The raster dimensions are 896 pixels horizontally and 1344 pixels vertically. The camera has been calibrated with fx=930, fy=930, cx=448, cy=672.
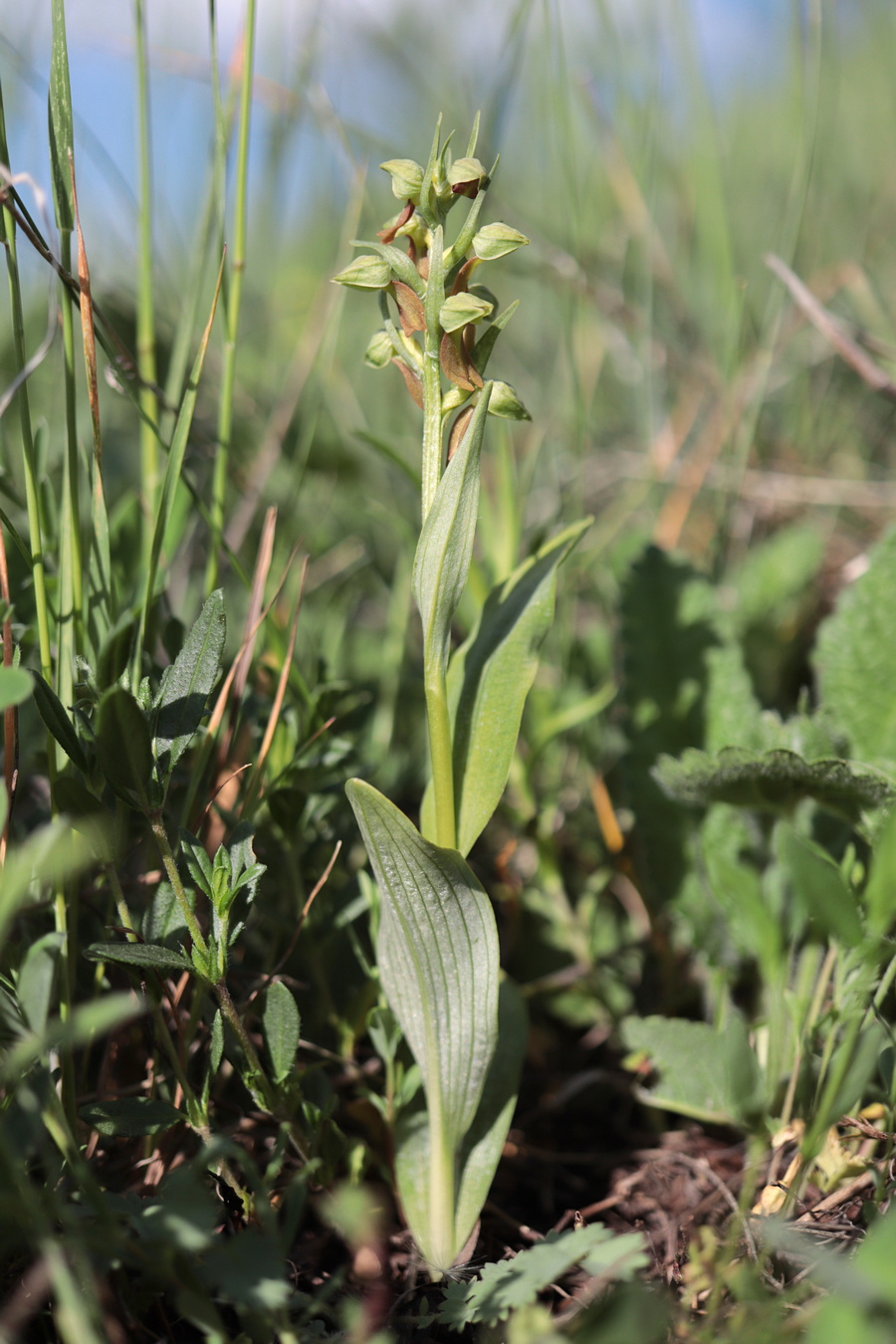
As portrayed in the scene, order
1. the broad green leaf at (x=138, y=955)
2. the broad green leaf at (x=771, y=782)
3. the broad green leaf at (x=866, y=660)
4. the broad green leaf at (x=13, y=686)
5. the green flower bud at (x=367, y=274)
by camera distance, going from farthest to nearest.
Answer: the broad green leaf at (x=866, y=660) < the broad green leaf at (x=771, y=782) < the green flower bud at (x=367, y=274) < the broad green leaf at (x=138, y=955) < the broad green leaf at (x=13, y=686)

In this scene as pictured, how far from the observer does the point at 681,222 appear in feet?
9.05

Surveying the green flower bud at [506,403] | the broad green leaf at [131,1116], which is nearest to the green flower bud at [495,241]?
the green flower bud at [506,403]

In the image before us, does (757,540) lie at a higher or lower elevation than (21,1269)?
higher

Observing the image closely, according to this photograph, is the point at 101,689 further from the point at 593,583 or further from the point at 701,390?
the point at 701,390

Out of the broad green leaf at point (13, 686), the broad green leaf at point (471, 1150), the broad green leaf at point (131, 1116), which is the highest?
the broad green leaf at point (13, 686)

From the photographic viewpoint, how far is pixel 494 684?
2.86 ft

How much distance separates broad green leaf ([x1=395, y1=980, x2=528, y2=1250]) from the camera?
0.86 m

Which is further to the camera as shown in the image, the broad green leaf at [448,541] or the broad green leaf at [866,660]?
the broad green leaf at [866,660]

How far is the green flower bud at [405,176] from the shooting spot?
765 mm

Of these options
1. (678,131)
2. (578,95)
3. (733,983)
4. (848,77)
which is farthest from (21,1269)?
(848,77)

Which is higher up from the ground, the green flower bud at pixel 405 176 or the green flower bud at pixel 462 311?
the green flower bud at pixel 405 176

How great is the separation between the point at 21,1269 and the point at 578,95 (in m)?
2.40

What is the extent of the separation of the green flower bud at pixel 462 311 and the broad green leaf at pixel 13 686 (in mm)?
418

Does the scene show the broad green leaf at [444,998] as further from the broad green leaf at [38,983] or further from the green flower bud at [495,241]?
the green flower bud at [495,241]
